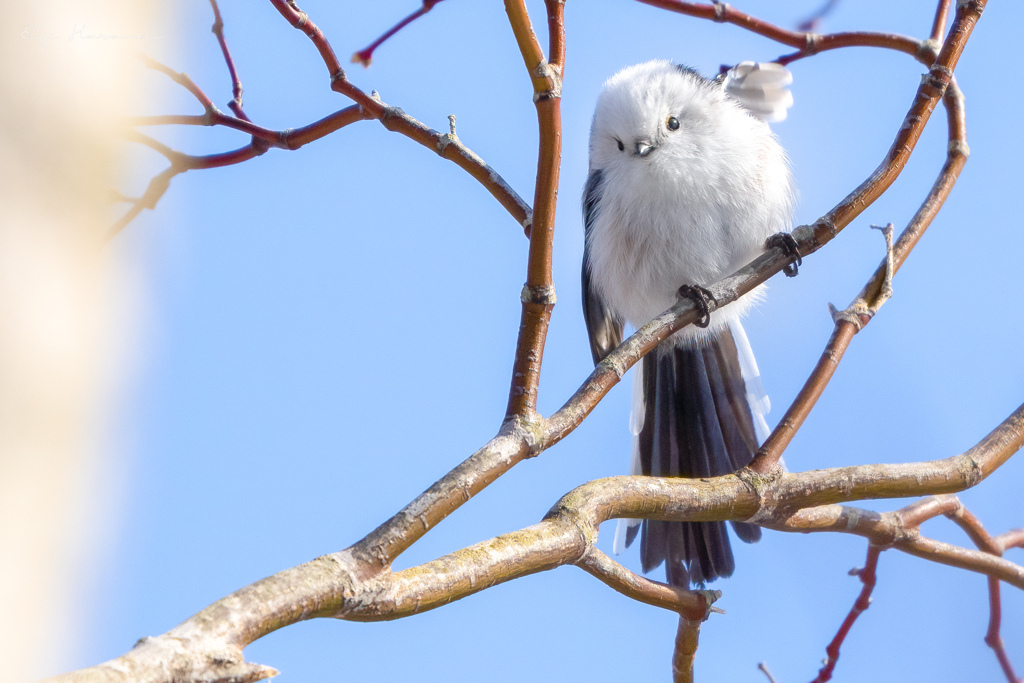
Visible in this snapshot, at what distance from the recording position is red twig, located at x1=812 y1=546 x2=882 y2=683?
3.80 ft

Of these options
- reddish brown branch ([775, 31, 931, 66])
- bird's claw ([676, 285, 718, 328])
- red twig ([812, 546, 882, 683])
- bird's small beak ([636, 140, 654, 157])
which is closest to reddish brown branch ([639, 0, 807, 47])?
reddish brown branch ([775, 31, 931, 66])

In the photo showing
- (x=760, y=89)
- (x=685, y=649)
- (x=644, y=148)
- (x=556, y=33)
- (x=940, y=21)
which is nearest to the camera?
(x=556, y=33)

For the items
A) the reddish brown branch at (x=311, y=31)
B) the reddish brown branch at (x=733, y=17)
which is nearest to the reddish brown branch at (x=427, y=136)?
the reddish brown branch at (x=311, y=31)

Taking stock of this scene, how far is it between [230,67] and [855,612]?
1.19 meters

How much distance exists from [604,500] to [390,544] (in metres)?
0.20

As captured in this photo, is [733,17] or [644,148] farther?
[644,148]

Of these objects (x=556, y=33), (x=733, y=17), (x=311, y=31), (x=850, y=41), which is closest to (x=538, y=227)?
(x=556, y=33)

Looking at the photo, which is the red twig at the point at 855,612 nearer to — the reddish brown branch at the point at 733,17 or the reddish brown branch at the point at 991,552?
the reddish brown branch at the point at 991,552

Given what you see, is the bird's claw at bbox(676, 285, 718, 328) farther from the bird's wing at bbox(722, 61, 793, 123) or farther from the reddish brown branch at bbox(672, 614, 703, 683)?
the bird's wing at bbox(722, 61, 793, 123)

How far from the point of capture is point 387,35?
3.96 feet

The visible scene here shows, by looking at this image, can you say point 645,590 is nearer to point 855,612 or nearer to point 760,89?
point 855,612

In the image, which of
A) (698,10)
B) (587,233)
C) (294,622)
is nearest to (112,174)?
(294,622)

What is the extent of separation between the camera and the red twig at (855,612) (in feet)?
3.80

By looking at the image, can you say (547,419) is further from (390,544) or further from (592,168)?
(592,168)
